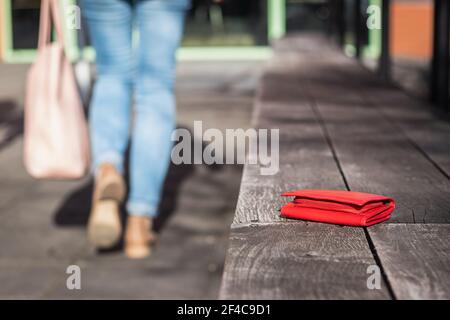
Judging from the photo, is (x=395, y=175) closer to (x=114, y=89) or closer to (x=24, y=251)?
(x=114, y=89)

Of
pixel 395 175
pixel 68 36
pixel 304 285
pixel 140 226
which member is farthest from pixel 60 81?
pixel 68 36

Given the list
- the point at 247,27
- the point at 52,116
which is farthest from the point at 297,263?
the point at 247,27

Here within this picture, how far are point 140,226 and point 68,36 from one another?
10.2 m

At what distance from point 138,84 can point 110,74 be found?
108mm

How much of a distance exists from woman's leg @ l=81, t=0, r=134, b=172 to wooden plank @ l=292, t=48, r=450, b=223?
733 millimetres

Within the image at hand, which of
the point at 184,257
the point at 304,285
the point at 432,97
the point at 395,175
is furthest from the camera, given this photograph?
the point at 432,97

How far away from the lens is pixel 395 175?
7.30 feet

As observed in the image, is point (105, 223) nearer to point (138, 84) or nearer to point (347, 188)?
point (138, 84)

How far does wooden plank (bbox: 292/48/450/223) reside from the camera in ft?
6.13

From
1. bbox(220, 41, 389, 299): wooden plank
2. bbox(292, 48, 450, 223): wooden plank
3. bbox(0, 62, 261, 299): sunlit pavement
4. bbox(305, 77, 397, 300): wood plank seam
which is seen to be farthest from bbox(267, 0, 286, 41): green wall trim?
bbox(220, 41, 389, 299): wooden plank

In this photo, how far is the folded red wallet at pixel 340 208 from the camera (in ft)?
5.39

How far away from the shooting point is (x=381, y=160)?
2475mm

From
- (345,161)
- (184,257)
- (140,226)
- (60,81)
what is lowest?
(184,257)

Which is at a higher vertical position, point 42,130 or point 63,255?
point 42,130
